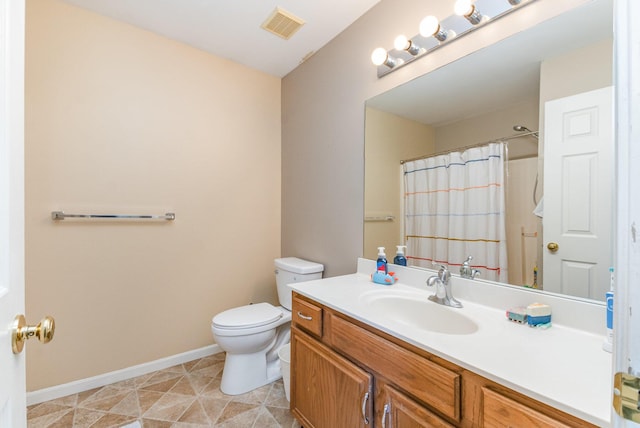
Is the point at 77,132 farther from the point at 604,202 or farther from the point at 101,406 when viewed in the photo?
the point at 604,202

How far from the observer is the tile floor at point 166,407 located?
1.53 meters

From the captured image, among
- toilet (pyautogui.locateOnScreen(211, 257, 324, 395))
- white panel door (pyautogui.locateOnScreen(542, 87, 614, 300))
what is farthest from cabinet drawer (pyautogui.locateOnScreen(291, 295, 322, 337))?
white panel door (pyautogui.locateOnScreen(542, 87, 614, 300))

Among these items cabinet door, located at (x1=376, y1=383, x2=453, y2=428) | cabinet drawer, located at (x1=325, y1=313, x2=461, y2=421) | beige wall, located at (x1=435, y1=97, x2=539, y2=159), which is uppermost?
beige wall, located at (x1=435, y1=97, x2=539, y2=159)

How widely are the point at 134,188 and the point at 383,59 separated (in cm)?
181

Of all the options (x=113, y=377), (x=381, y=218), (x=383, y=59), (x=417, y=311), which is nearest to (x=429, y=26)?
(x=383, y=59)

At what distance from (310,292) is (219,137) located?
156 cm

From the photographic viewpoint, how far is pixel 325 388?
47.6 inches

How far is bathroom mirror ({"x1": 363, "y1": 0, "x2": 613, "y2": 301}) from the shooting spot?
3.21 ft

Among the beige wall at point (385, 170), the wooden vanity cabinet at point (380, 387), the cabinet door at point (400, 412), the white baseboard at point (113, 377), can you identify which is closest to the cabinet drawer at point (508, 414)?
the wooden vanity cabinet at point (380, 387)

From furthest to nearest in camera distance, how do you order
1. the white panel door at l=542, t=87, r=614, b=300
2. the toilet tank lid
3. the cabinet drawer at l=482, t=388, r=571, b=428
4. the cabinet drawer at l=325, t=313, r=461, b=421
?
the toilet tank lid < the white panel door at l=542, t=87, r=614, b=300 < the cabinet drawer at l=325, t=313, r=461, b=421 < the cabinet drawer at l=482, t=388, r=571, b=428

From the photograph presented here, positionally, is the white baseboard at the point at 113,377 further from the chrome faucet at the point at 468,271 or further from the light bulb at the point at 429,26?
the light bulb at the point at 429,26

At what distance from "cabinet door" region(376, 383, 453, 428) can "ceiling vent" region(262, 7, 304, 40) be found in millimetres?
2062

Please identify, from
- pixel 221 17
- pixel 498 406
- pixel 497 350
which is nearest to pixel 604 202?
pixel 497 350

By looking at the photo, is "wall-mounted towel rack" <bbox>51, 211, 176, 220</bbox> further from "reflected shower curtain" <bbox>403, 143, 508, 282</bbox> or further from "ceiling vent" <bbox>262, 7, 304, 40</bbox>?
"reflected shower curtain" <bbox>403, 143, 508, 282</bbox>
